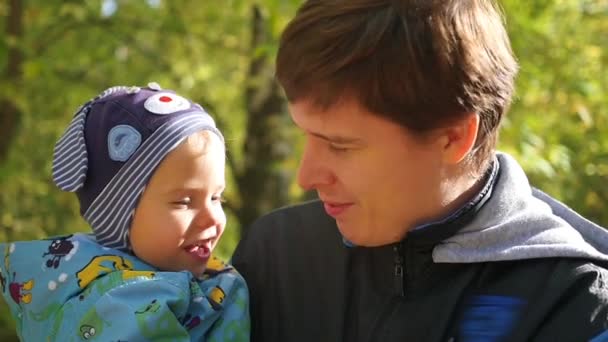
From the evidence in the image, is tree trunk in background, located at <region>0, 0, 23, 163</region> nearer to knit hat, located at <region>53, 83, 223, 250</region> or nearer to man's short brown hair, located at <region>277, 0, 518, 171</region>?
knit hat, located at <region>53, 83, 223, 250</region>

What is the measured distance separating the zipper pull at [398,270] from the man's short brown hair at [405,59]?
11.3 inches

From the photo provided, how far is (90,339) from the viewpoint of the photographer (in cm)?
216

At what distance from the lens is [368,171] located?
2.08m

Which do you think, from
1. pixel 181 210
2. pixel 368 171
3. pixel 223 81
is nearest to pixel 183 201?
pixel 181 210

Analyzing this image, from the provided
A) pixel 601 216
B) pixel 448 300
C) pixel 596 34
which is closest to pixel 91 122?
pixel 448 300

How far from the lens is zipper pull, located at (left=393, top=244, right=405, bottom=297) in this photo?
6.92 feet

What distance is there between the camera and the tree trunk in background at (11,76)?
5.92m

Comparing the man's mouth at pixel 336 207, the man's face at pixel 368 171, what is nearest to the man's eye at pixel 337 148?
the man's face at pixel 368 171

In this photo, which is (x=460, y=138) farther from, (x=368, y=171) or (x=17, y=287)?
(x=17, y=287)

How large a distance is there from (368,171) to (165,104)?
605 mm

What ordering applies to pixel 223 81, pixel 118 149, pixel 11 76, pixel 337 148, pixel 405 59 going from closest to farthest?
1. pixel 405 59
2. pixel 337 148
3. pixel 118 149
4. pixel 11 76
5. pixel 223 81

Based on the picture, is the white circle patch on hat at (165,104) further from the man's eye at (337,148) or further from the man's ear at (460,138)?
the man's ear at (460,138)

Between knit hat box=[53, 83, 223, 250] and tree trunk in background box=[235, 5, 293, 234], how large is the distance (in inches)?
204

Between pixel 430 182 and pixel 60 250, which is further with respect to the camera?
pixel 60 250
